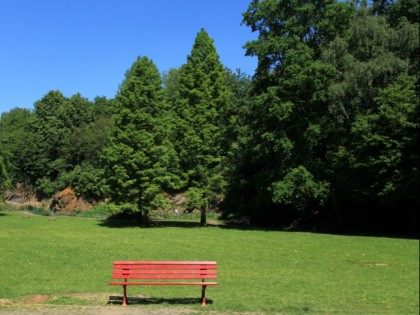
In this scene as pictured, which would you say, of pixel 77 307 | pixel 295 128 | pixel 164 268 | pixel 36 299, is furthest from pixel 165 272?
pixel 295 128

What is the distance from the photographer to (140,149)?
41.2m

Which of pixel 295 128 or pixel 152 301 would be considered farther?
pixel 295 128

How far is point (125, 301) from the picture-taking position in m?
10.3

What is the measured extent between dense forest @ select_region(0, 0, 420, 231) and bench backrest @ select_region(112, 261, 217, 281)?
19850 mm

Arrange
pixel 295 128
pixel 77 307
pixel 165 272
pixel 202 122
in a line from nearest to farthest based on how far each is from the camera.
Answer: pixel 77 307 → pixel 165 272 → pixel 295 128 → pixel 202 122

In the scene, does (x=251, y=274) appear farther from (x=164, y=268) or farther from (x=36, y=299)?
(x=36, y=299)

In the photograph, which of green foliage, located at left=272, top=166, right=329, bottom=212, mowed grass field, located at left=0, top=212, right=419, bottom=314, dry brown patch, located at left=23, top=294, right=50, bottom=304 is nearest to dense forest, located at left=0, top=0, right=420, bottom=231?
green foliage, located at left=272, top=166, right=329, bottom=212

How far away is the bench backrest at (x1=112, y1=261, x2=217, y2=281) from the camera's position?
34.0ft

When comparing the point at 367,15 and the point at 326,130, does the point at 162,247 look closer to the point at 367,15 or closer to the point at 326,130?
the point at 326,130

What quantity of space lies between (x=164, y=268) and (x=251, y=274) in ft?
18.3

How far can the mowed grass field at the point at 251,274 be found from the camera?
1034 centimetres

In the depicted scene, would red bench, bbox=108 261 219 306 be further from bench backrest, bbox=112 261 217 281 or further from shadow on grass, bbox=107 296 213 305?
shadow on grass, bbox=107 296 213 305

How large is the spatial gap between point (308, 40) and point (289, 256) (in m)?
24.7

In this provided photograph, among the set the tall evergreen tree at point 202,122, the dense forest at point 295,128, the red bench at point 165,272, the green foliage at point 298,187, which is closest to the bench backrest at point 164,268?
the red bench at point 165,272
